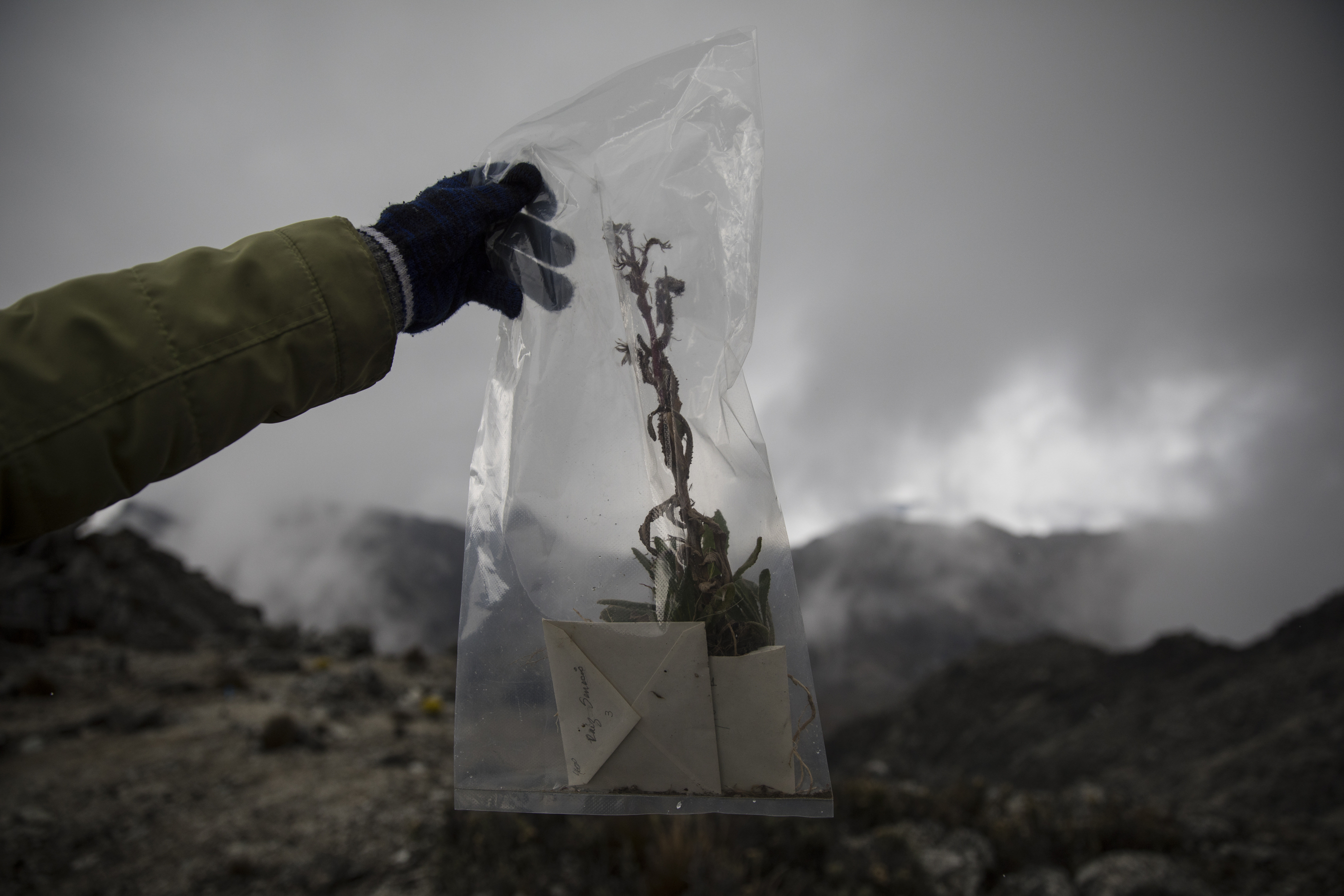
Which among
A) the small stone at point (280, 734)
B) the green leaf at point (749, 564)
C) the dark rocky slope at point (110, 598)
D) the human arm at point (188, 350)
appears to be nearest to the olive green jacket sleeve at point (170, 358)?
the human arm at point (188, 350)

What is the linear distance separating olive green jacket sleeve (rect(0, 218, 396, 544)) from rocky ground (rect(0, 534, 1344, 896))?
3106mm

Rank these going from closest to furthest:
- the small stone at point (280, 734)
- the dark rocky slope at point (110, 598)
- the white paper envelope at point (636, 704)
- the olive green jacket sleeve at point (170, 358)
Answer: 1. the olive green jacket sleeve at point (170, 358)
2. the white paper envelope at point (636, 704)
3. the small stone at point (280, 734)
4. the dark rocky slope at point (110, 598)

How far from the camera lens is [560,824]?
3.68m

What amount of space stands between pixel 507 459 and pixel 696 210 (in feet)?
2.05

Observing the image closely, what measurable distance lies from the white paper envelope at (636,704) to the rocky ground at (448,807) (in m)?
2.51

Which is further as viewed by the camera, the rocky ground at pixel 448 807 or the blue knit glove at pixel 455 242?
the rocky ground at pixel 448 807

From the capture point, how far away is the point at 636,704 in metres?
0.97

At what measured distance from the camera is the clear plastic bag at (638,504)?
97 centimetres

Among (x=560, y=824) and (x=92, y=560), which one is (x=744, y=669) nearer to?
(x=560, y=824)

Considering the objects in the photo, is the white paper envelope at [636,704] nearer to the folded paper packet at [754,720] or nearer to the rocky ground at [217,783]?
the folded paper packet at [754,720]

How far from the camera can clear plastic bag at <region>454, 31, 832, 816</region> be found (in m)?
0.97

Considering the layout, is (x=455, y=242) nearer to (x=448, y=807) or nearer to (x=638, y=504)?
(x=638, y=504)

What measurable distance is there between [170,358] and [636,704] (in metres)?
0.85

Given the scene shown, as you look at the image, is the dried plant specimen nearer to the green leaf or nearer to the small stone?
the green leaf
